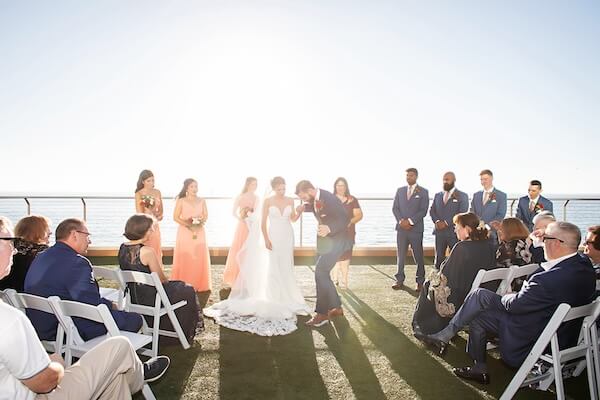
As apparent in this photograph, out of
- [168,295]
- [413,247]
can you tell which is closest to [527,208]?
[413,247]

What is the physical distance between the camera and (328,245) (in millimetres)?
5137

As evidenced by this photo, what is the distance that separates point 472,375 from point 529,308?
2.55 ft

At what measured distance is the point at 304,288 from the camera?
21.4 ft

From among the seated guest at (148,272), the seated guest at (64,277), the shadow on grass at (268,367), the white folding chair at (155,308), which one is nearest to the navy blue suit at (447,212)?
the shadow on grass at (268,367)

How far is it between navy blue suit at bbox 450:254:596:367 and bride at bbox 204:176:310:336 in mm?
2317

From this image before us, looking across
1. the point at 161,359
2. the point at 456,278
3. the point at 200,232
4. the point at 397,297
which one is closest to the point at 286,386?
the point at 161,359

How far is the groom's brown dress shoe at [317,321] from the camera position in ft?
15.7

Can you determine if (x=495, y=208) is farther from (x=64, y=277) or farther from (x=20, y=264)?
(x=20, y=264)

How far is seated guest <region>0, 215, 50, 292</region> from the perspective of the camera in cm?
357

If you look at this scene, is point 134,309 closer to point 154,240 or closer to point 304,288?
point 154,240

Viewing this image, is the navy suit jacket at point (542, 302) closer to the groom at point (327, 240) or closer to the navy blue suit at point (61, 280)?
the groom at point (327, 240)

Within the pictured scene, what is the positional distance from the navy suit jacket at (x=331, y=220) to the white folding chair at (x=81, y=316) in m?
2.58

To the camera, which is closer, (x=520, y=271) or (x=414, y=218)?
(x=520, y=271)

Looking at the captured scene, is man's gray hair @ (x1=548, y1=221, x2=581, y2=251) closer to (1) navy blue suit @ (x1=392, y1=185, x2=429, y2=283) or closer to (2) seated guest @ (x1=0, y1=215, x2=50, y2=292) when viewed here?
(1) navy blue suit @ (x1=392, y1=185, x2=429, y2=283)
